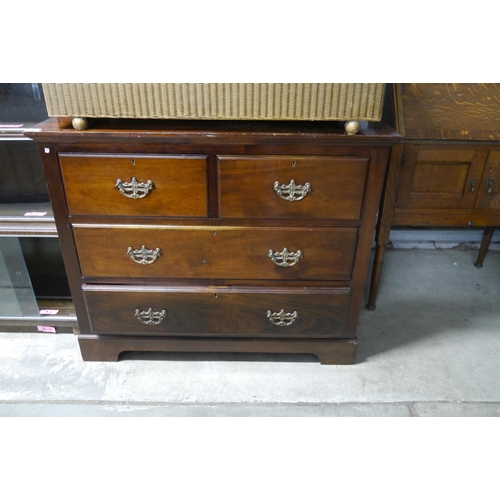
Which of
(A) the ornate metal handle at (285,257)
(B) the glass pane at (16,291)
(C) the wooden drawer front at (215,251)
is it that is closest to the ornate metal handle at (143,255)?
(C) the wooden drawer front at (215,251)

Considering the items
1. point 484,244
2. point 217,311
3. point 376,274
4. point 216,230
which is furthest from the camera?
point 484,244

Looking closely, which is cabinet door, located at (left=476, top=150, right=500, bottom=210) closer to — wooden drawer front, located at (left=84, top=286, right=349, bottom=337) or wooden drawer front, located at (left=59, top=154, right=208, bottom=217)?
wooden drawer front, located at (left=84, top=286, right=349, bottom=337)

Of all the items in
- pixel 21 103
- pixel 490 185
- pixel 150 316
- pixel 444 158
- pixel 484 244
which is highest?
pixel 21 103

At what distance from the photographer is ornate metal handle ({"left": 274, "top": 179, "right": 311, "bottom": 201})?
47.9 inches

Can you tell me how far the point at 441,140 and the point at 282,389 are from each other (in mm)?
1026

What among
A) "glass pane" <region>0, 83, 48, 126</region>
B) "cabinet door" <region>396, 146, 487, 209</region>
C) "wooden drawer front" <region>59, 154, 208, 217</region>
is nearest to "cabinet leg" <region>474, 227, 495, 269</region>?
"cabinet door" <region>396, 146, 487, 209</region>

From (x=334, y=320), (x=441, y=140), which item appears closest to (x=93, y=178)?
(x=334, y=320)

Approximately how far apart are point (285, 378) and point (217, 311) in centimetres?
35

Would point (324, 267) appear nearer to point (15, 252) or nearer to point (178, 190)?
point (178, 190)

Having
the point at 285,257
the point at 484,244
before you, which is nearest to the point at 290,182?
the point at 285,257

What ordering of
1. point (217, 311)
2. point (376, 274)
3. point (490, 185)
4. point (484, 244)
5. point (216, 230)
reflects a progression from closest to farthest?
point (216, 230) → point (217, 311) → point (490, 185) → point (376, 274) → point (484, 244)

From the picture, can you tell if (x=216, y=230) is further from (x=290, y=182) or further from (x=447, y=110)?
(x=447, y=110)

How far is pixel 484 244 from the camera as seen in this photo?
2129 mm

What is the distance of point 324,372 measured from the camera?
1522mm
